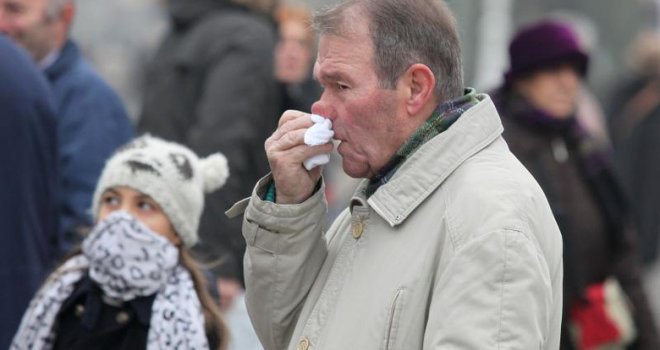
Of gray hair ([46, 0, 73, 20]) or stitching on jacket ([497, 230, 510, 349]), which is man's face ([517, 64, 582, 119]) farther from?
stitching on jacket ([497, 230, 510, 349])

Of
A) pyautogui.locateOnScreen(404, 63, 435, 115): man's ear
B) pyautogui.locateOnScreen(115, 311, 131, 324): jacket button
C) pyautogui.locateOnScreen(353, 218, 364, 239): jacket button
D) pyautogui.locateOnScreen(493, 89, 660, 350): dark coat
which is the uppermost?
pyautogui.locateOnScreen(404, 63, 435, 115): man's ear

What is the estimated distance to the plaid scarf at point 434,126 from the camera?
327 cm

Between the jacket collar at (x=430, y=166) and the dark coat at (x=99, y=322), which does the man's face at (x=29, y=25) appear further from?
the jacket collar at (x=430, y=166)

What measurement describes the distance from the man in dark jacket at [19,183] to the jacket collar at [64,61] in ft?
2.26

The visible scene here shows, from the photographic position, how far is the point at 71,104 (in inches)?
218

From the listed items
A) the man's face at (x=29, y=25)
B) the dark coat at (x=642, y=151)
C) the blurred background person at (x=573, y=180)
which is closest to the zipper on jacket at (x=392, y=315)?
the man's face at (x=29, y=25)

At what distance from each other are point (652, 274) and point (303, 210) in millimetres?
9347

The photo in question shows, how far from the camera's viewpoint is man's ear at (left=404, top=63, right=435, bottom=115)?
324cm

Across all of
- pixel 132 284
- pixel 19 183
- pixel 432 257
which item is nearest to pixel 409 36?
pixel 432 257

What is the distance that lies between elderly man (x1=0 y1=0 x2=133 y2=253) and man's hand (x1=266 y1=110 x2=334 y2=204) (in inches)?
77.1

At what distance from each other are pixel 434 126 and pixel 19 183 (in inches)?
77.6

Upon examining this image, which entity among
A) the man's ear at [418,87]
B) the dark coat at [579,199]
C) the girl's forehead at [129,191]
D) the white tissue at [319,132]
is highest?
the man's ear at [418,87]

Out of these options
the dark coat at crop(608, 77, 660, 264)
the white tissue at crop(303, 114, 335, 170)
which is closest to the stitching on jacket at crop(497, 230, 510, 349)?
the white tissue at crop(303, 114, 335, 170)

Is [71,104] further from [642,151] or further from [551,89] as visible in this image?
[642,151]
